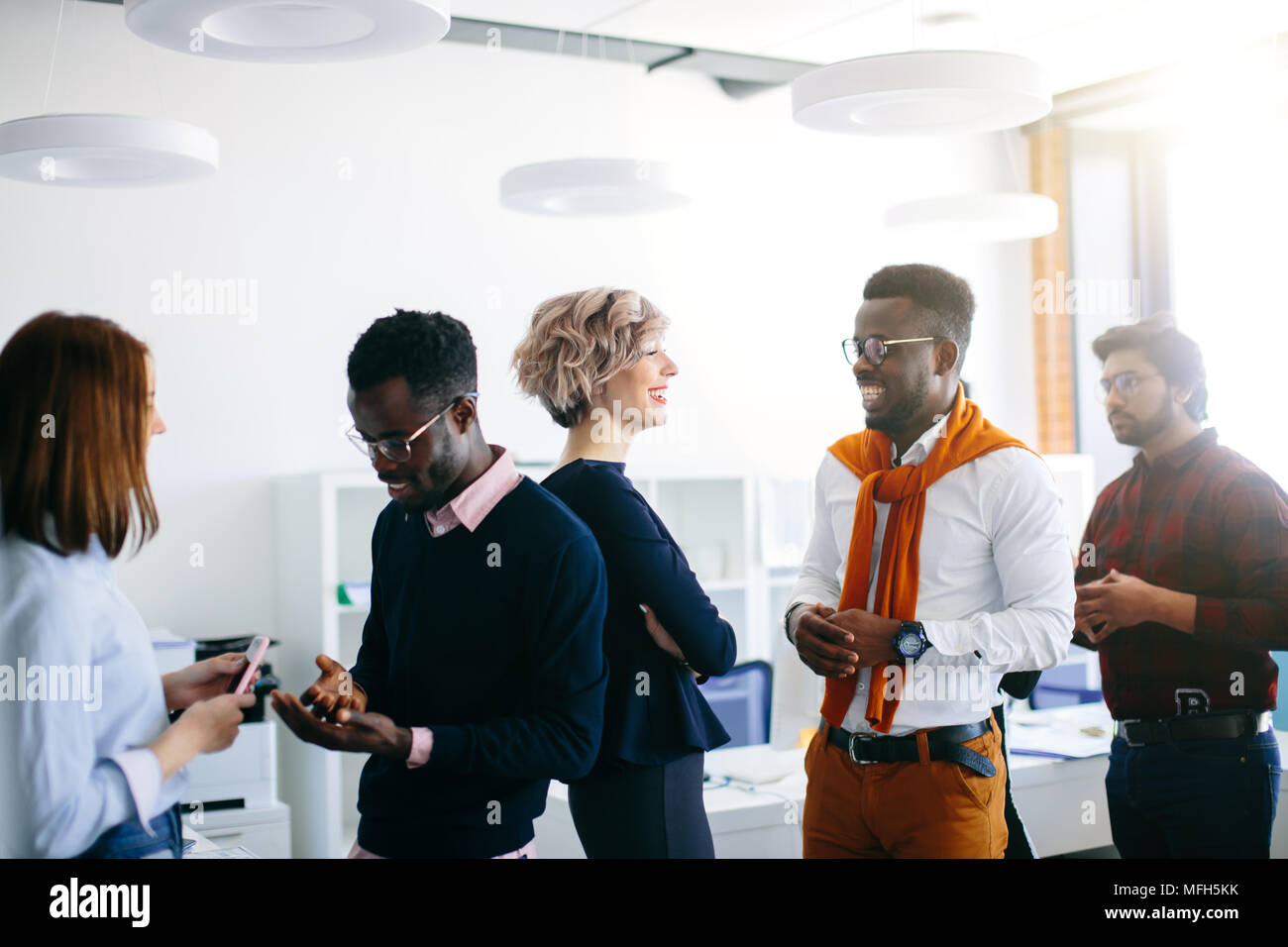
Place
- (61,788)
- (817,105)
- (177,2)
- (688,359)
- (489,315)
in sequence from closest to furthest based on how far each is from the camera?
(61,788) < (177,2) < (817,105) < (489,315) < (688,359)

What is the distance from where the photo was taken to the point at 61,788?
1.50 m

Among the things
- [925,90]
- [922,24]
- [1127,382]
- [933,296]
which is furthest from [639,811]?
[922,24]

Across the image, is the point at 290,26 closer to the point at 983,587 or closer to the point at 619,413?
the point at 619,413

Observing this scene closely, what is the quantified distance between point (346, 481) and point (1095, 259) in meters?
3.73

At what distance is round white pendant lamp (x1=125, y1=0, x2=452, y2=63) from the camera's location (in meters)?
2.16

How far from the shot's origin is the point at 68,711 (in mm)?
1509

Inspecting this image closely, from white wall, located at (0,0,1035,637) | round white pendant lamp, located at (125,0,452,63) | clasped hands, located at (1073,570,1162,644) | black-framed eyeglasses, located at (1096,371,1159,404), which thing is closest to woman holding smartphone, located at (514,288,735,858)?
round white pendant lamp, located at (125,0,452,63)

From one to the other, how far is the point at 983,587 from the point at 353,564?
9.31 feet

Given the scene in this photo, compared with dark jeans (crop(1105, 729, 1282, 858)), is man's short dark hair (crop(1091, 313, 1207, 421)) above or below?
above

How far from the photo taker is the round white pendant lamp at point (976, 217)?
4.20m

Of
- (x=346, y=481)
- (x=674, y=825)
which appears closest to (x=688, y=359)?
(x=346, y=481)

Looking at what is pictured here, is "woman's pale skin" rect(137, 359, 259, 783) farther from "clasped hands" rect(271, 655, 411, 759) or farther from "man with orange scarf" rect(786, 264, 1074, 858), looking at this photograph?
"man with orange scarf" rect(786, 264, 1074, 858)

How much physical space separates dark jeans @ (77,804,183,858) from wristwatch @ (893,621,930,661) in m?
1.14
